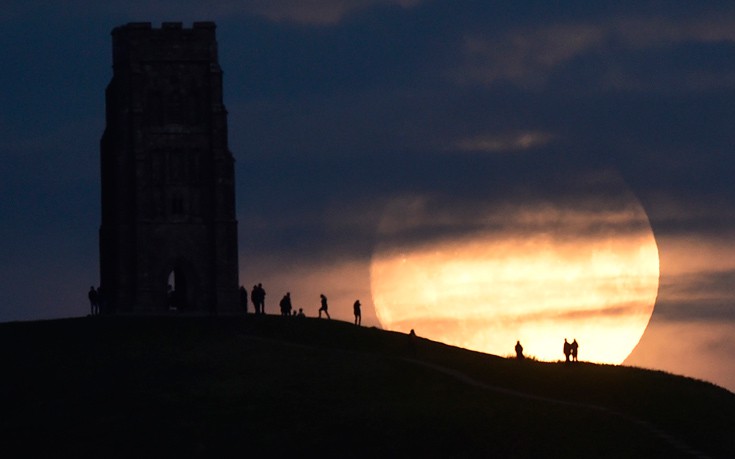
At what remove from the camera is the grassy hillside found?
272 ft

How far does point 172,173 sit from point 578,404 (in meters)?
46.0

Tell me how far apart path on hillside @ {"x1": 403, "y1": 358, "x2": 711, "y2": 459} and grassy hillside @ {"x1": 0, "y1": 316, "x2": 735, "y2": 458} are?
0.36 ft

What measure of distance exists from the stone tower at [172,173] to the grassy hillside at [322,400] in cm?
1943

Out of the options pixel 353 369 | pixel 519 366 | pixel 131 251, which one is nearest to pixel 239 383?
pixel 353 369

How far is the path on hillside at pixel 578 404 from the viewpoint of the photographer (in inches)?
3196

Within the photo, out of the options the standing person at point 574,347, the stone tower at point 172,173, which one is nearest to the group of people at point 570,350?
the standing person at point 574,347

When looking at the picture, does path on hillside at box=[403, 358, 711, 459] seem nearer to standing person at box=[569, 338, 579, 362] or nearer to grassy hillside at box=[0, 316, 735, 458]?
grassy hillside at box=[0, 316, 735, 458]

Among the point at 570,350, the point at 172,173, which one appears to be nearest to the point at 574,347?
the point at 570,350

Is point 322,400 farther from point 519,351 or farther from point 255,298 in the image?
point 255,298

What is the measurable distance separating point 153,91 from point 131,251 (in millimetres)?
9283

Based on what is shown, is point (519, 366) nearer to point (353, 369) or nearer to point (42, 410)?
point (353, 369)

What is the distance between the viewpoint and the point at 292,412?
289 ft

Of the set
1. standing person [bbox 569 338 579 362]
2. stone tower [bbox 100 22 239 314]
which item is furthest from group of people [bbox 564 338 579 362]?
stone tower [bbox 100 22 239 314]

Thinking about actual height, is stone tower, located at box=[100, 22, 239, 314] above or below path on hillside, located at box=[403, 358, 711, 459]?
above
